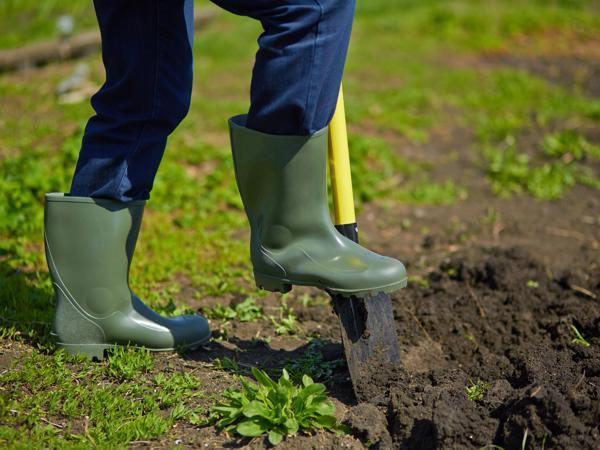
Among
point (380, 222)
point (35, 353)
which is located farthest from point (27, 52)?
point (35, 353)

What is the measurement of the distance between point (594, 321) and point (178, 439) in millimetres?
1585

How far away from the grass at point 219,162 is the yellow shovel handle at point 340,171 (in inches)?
21.0

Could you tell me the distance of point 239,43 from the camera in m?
7.96

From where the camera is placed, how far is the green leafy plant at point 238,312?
3084 millimetres

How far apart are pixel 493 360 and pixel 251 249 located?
0.96 m

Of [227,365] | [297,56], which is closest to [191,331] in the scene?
[227,365]

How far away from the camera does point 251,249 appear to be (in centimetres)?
241

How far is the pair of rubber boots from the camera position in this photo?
7.36 ft

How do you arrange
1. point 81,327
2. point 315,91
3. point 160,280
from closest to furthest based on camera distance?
point 315,91 → point 81,327 → point 160,280

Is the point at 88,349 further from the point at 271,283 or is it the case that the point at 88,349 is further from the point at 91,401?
the point at 271,283

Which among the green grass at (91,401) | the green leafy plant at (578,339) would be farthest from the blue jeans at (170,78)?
the green leafy plant at (578,339)

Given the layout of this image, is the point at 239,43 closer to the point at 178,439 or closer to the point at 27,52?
A: the point at 27,52

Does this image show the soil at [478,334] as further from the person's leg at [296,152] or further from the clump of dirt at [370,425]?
the person's leg at [296,152]

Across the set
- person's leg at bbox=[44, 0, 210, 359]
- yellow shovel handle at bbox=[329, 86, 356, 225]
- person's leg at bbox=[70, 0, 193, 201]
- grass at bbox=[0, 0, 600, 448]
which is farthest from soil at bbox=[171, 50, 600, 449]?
person's leg at bbox=[70, 0, 193, 201]
